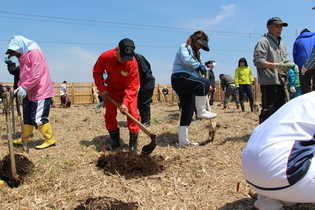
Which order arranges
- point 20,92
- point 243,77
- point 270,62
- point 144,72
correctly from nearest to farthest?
point 20,92
point 270,62
point 144,72
point 243,77

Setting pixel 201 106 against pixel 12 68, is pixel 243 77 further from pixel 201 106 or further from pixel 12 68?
pixel 12 68

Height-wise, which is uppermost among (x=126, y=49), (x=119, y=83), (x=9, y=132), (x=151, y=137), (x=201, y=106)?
(x=126, y=49)

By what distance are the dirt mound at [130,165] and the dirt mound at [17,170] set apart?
0.81m

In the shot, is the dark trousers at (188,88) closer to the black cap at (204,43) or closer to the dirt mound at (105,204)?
the black cap at (204,43)

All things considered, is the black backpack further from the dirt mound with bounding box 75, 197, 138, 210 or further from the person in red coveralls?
the dirt mound with bounding box 75, 197, 138, 210

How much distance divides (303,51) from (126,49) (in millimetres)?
2610

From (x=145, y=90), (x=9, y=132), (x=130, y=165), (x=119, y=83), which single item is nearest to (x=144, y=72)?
(x=145, y=90)

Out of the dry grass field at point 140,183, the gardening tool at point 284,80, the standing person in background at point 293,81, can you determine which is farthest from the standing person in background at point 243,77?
the dry grass field at point 140,183

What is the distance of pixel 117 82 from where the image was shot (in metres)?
4.45

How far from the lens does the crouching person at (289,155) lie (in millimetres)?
1773

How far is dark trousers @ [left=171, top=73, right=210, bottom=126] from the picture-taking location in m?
4.42

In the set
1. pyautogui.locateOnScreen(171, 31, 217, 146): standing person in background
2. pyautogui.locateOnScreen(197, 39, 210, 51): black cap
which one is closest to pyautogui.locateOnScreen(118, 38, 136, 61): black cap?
pyautogui.locateOnScreen(171, 31, 217, 146): standing person in background

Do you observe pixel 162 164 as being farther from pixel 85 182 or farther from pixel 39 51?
pixel 39 51

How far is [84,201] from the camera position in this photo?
8.45ft
